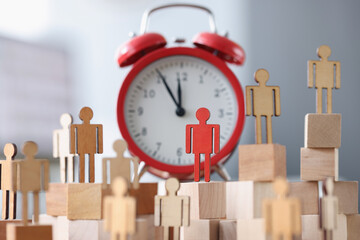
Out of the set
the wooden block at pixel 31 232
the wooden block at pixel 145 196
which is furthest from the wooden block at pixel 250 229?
the wooden block at pixel 31 232

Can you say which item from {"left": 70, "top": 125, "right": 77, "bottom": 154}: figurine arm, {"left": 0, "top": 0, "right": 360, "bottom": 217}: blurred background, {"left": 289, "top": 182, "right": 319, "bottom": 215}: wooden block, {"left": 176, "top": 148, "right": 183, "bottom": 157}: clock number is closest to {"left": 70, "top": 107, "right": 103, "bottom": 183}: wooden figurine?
{"left": 70, "top": 125, "right": 77, "bottom": 154}: figurine arm

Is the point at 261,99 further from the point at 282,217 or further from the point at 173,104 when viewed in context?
the point at 173,104

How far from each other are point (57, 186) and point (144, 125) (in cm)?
33

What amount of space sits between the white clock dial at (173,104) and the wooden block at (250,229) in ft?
1.24

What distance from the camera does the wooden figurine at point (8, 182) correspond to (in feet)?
2.22

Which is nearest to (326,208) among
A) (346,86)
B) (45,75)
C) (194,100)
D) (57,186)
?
(57,186)

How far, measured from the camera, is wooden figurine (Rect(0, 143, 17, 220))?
676mm

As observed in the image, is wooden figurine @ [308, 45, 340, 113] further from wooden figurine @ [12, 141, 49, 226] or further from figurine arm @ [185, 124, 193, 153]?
wooden figurine @ [12, 141, 49, 226]

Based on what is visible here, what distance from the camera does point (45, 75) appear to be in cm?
122

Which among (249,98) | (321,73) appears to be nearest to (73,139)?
(249,98)

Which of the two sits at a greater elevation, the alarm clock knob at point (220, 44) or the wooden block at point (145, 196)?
the alarm clock knob at point (220, 44)

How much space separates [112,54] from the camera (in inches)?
49.3

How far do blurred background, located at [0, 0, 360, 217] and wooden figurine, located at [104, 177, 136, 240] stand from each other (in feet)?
2.34

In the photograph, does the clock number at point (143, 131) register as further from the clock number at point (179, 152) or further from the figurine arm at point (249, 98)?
the figurine arm at point (249, 98)
